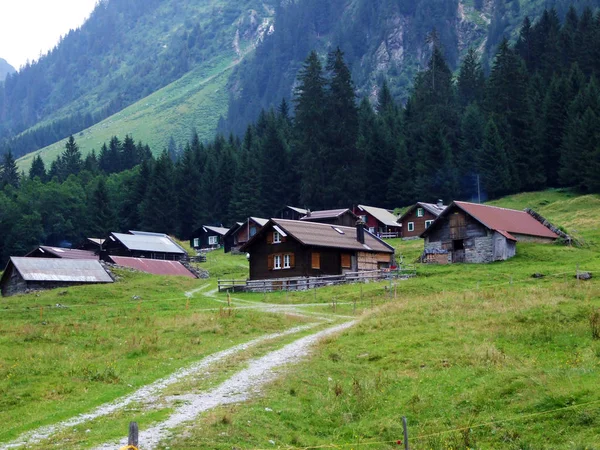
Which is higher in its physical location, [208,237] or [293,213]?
[293,213]

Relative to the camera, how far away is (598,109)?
100938mm

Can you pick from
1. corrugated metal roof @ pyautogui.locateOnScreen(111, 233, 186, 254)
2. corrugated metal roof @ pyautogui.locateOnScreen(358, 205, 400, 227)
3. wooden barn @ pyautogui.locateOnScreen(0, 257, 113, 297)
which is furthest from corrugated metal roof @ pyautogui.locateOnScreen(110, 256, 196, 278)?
corrugated metal roof @ pyautogui.locateOnScreen(358, 205, 400, 227)

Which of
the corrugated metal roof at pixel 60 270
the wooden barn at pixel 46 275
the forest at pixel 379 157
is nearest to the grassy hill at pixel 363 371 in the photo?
the wooden barn at pixel 46 275

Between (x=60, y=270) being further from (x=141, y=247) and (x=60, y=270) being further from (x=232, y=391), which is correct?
(x=232, y=391)

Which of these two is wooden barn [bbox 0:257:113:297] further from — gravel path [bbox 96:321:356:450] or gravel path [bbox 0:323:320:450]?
gravel path [bbox 96:321:356:450]

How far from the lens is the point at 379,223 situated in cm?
10456

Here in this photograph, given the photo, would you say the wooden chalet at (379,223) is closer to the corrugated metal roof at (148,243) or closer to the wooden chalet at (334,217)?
the wooden chalet at (334,217)

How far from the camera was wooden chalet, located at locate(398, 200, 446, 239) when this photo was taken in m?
95.3

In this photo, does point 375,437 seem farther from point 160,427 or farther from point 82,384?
point 82,384

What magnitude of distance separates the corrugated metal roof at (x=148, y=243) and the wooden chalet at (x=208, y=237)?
16.2 m

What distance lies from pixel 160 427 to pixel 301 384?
6534mm

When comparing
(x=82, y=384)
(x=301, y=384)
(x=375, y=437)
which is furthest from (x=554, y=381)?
(x=82, y=384)

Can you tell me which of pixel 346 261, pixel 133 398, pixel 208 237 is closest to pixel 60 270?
pixel 346 261

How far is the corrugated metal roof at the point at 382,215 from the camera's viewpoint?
104094 millimetres
